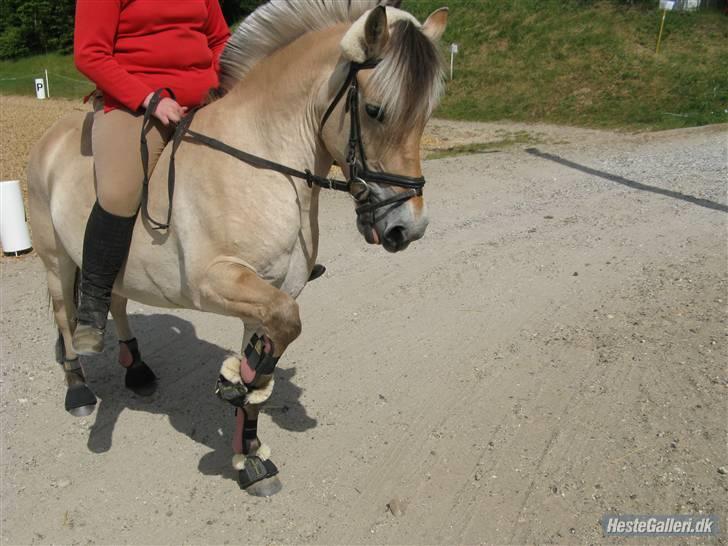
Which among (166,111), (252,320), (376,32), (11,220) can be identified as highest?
(376,32)

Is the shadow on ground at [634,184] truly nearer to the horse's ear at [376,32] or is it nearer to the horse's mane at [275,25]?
the horse's mane at [275,25]

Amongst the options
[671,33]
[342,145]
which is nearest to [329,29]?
[342,145]

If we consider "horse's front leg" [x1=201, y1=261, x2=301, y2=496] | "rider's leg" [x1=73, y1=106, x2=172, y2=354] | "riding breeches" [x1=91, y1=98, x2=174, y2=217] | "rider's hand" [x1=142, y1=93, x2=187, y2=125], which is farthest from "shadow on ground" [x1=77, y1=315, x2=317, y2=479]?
"rider's hand" [x1=142, y1=93, x2=187, y2=125]

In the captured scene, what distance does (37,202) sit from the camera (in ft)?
14.1

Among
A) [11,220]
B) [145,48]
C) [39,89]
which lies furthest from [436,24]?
[39,89]

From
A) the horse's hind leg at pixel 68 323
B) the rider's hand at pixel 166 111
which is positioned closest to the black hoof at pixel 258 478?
the horse's hind leg at pixel 68 323

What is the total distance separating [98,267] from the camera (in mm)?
3504

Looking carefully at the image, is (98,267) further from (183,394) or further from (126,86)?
(183,394)

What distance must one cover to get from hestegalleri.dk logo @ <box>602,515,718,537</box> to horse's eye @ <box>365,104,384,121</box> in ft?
7.98

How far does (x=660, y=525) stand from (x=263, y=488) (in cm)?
221

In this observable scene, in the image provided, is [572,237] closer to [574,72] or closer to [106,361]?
[106,361]

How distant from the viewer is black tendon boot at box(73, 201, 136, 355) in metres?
3.37

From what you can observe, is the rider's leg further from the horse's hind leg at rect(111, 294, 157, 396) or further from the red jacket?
the horse's hind leg at rect(111, 294, 157, 396)

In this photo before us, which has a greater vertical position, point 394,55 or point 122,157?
point 394,55
